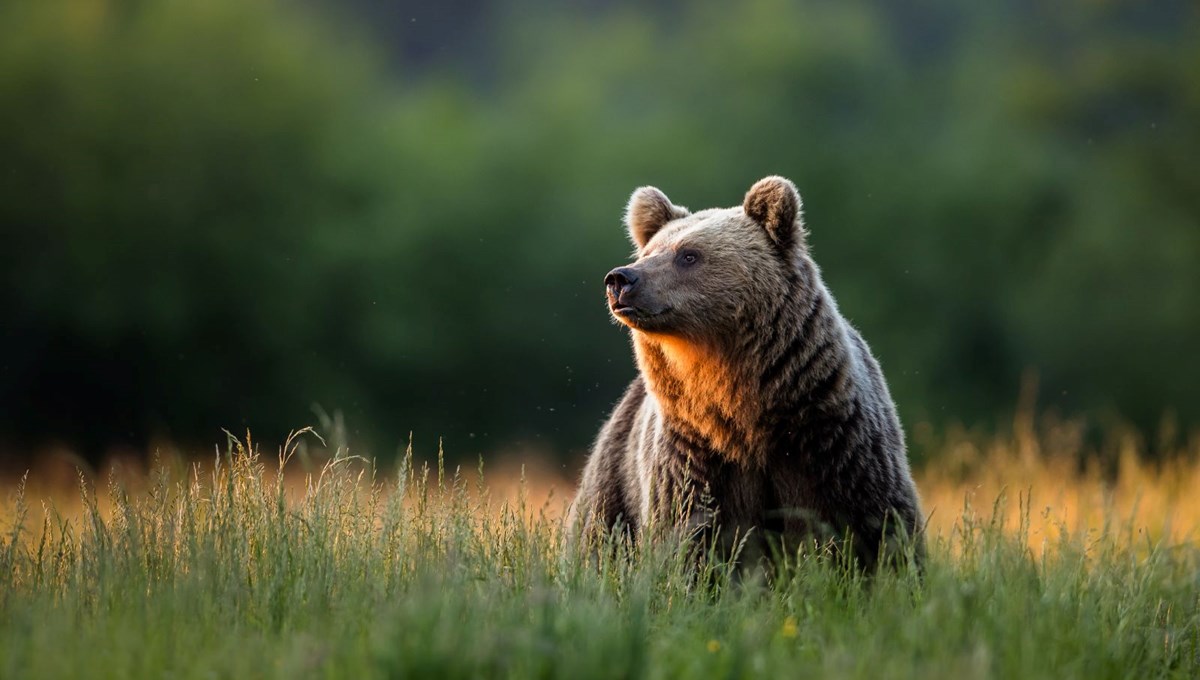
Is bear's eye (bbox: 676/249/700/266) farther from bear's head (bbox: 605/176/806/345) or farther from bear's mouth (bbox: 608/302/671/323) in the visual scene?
bear's mouth (bbox: 608/302/671/323)

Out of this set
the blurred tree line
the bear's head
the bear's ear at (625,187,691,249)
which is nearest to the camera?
the bear's head

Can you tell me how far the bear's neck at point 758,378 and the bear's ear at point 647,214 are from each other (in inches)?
31.2

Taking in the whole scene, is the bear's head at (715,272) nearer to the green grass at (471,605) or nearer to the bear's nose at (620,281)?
the bear's nose at (620,281)

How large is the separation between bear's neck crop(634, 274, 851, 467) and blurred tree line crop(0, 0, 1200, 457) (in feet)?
74.5

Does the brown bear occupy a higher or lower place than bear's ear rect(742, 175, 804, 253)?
lower

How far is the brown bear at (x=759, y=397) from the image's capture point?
5883mm

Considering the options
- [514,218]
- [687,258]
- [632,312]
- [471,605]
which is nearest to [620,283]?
[632,312]

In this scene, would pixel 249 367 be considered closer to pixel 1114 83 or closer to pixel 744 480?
pixel 1114 83

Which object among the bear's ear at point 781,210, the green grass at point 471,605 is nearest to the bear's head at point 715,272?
the bear's ear at point 781,210

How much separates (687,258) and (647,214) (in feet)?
2.12

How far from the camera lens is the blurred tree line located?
31.8 metres

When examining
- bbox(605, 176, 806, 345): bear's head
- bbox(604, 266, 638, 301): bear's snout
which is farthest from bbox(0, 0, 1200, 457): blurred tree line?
bbox(604, 266, 638, 301): bear's snout

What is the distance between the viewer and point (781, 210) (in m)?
6.31

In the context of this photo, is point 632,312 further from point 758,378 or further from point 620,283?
point 758,378
